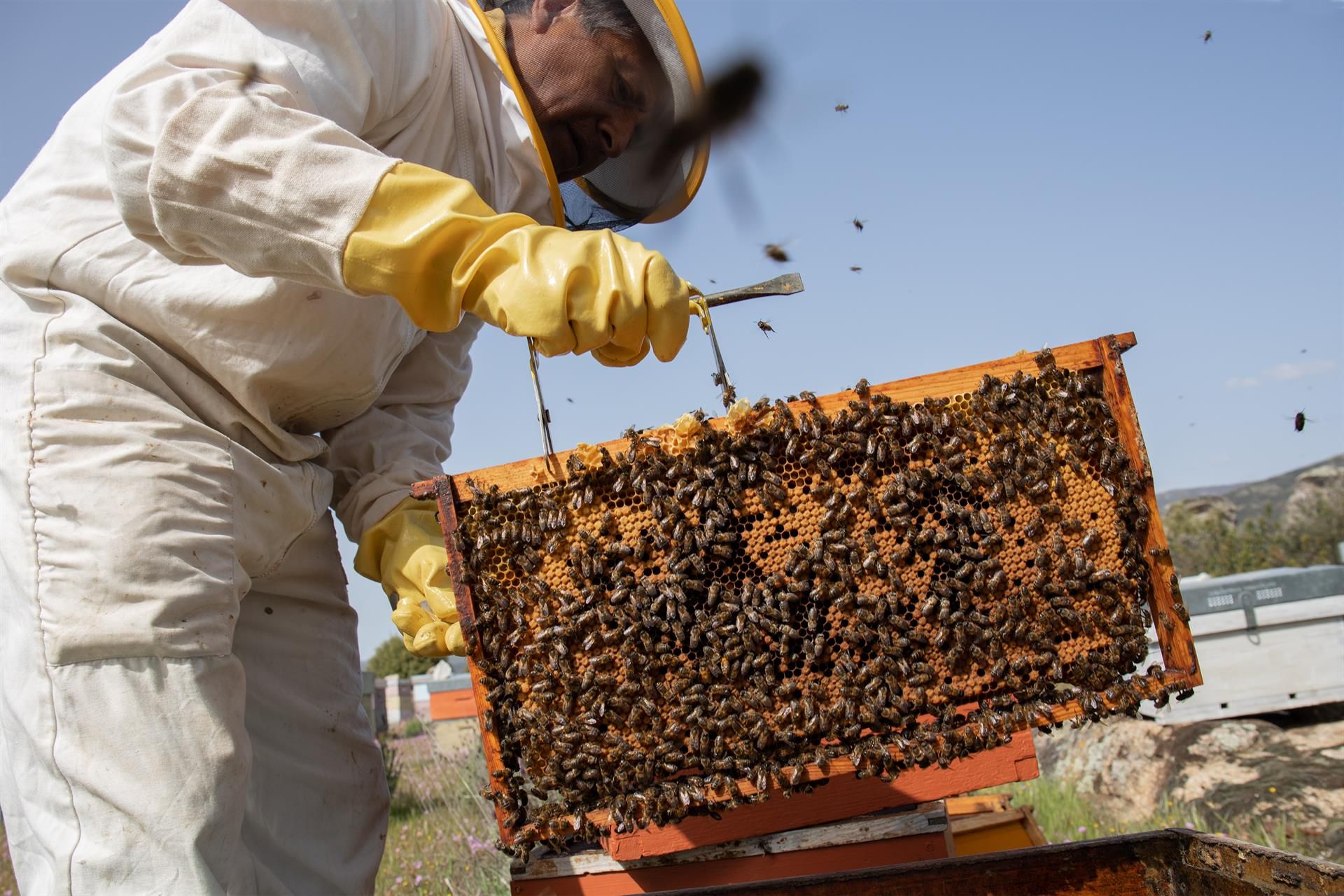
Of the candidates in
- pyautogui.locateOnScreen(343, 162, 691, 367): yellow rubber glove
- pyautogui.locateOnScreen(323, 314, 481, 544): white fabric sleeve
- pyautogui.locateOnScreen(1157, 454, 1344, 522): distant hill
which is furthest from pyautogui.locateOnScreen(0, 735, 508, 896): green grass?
pyautogui.locateOnScreen(1157, 454, 1344, 522): distant hill

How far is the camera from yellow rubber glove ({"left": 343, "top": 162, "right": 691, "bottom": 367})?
2.41m

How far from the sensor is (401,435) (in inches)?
150

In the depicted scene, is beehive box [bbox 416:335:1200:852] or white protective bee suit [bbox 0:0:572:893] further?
beehive box [bbox 416:335:1200:852]

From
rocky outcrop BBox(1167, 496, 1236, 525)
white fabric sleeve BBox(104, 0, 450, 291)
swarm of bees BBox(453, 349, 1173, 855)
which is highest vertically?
white fabric sleeve BBox(104, 0, 450, 291)

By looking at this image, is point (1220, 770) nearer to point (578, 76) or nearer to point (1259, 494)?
point (578, 76)

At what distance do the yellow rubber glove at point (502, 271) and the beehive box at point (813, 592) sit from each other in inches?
17.7

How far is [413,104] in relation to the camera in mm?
3162

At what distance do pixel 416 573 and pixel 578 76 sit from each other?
6.49 ft

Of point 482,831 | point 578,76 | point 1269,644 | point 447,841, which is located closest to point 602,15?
point 578,76

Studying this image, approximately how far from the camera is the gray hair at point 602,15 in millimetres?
3459

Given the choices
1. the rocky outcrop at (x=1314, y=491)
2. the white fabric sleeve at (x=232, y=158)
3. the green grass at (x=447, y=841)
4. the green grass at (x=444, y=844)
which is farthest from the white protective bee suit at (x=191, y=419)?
the rocky outcrop at (x=1314, y=491)

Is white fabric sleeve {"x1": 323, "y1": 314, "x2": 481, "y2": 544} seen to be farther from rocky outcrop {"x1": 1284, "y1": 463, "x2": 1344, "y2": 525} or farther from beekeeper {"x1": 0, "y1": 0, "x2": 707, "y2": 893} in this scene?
rocky outcrop {"x1": 1284, "y1": 463, "x2": 1344, "y2": 525}

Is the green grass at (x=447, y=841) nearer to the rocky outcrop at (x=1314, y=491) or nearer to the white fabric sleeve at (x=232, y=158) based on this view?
the white fabric sleeve at (x=232, y=158)

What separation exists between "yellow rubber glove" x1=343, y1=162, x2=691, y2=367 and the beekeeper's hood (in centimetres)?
133
